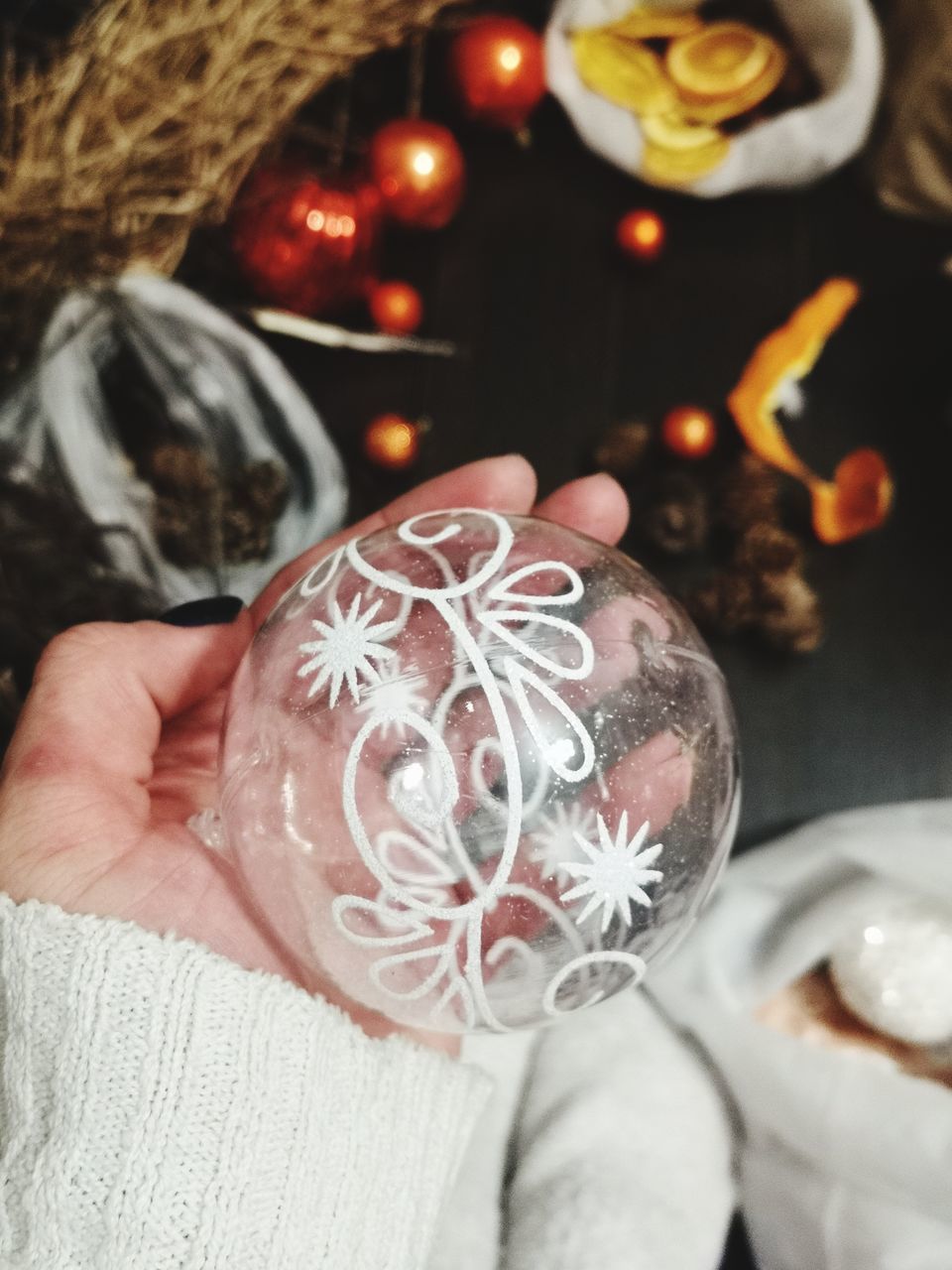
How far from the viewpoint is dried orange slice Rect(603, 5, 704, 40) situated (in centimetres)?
98

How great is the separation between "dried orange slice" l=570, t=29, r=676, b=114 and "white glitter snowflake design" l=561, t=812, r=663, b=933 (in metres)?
0.77

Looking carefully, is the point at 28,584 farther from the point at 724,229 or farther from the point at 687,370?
the point at 724,229

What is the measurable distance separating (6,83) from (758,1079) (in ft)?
3.02

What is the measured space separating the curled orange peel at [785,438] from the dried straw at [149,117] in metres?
0.43

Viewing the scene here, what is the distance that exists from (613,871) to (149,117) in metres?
0.73

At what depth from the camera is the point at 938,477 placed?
96 centimetres

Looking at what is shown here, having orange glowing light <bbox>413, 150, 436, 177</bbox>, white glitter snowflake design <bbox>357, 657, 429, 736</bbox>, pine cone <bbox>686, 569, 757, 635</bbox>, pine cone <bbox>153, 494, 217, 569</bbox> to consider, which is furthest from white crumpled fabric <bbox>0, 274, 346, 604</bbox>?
white glitter snowflake design <bbox>357, 657, 429, 736</bbox>

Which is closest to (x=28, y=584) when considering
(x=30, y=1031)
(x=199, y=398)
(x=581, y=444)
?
(x=199, y=398)

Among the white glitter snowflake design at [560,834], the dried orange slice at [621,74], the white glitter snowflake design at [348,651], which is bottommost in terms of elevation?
the white glitter snowflake design at [560,834]

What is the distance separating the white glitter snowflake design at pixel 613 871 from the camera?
1.51 ft

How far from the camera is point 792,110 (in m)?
0.99

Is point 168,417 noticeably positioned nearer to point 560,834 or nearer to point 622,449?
point 622,449

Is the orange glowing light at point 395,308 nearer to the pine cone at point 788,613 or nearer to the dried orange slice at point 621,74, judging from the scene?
the dried orange slice at point 621,74

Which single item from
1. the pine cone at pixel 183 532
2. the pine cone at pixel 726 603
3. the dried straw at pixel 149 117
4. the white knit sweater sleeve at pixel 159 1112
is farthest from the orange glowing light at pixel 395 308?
the white knit sweater sleeve at pixel 159 1112
